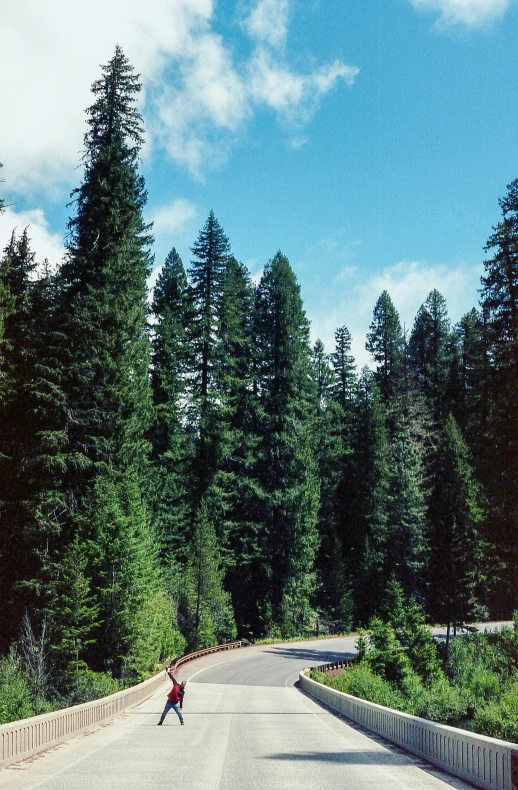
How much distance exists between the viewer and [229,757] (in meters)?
13.0

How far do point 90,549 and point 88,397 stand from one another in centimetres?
828

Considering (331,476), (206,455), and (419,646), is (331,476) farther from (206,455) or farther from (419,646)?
(419,646)

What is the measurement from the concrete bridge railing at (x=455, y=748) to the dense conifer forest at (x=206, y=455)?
13.9 metres

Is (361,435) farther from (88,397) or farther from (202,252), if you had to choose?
(88,397)

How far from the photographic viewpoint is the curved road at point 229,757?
32.8 ft

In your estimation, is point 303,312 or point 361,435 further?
point 361,435

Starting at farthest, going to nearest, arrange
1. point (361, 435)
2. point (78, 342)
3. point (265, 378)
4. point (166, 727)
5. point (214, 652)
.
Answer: point (361, 435), point (265, 378), point (214, 652), point (78, 342), point (166, 727)

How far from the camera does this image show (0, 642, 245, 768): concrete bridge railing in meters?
12.1

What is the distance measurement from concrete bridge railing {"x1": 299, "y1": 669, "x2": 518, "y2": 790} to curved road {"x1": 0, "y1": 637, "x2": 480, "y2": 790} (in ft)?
0.88

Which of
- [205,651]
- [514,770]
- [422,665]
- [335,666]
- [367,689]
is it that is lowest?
[205,651]

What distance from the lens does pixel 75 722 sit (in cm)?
1703

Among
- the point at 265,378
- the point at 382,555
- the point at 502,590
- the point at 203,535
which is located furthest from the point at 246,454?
the point at 502,590

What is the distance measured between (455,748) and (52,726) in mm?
8419

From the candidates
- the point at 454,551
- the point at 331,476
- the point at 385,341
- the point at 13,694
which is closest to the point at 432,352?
the point at 385,341
